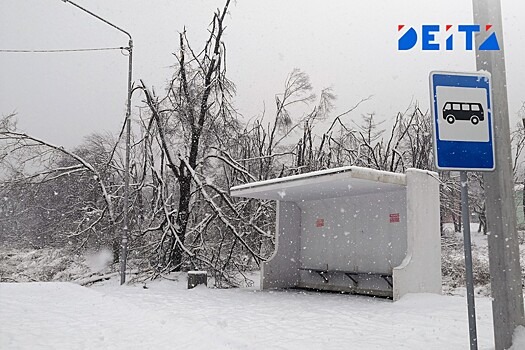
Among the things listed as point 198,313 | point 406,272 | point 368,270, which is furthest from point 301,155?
point 198,313

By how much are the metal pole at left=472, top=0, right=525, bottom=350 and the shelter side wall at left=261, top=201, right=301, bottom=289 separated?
10.1 meters

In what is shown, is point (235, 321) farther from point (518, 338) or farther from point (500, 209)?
point (500, 209)

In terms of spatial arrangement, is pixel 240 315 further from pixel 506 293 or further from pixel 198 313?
pixel 506 293

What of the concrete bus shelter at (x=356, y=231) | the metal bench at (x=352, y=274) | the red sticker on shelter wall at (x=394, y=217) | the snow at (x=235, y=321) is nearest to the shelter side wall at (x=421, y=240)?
the concrete bus shelter at (x=356, y=231)

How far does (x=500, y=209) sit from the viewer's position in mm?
4625

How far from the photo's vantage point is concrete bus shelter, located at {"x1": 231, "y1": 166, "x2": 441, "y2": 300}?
10977 mm

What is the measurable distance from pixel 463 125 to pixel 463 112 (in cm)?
13

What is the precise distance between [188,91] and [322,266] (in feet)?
30.2

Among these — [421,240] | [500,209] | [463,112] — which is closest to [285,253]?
[421,240]

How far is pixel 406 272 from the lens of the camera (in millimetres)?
10734

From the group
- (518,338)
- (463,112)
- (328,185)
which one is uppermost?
(328,185)

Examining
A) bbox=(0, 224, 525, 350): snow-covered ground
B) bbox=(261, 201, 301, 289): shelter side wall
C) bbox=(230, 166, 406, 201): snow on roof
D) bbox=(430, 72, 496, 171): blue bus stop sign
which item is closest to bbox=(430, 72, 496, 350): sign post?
bbox=(430, 72, 496, 171): blue bus stop sign

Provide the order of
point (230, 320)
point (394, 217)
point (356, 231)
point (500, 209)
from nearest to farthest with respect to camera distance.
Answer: point (500, 209), point (230, 320), point (394, 217), point (356, 231)

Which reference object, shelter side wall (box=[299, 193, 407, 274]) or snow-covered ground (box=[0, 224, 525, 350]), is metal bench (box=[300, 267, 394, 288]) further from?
snow-covered ground (box=[0, 224, 525, 350])
